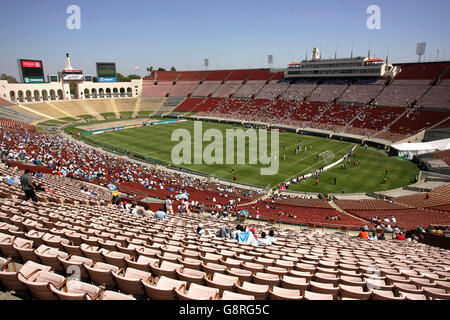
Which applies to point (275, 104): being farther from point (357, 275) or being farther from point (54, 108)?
point (357, 275)

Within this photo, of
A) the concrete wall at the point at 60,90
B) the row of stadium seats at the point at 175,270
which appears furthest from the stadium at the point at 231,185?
the concrete wall at the point at 60,90

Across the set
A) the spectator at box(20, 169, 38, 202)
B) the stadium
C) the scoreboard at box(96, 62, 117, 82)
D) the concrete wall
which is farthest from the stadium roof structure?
the scoreboard at box(96, 62, 117, 82)

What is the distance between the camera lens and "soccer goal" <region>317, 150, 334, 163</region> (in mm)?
43375

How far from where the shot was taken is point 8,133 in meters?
42.3

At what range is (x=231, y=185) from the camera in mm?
33906

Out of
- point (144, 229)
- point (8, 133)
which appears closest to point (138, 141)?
point (8, 133)

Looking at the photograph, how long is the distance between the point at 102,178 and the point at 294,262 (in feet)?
85.2

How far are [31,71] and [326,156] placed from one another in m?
80.3

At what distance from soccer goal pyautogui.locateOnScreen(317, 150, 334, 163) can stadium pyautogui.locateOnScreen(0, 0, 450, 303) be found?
0.31 meters

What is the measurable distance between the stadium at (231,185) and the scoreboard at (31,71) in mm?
279

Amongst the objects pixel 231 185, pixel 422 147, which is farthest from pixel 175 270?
pixel 422 147

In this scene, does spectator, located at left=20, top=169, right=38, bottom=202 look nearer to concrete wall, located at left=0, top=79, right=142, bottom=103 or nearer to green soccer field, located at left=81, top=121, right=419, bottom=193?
green soccer field, located at left=81, top=121, right=419, bottom=193

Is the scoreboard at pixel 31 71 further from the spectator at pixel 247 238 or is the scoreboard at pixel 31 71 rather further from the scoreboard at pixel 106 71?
the spectator at pixel 247 238

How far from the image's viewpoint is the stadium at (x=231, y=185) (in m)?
5.84
